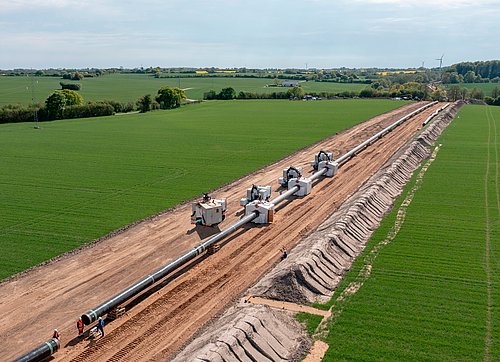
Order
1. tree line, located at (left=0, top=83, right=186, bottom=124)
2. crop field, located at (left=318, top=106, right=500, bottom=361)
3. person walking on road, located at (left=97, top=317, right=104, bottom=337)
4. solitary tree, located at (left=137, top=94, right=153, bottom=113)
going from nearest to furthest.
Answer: crop field, located at (left=318, top=106, right=500, bottom=361) < person walking on road, located at (left=97, top=317, right=104, bottom=337) < tree line, located at (left=0, top=83, right=186, bottom=124) < solitary tree, located at (left=137, top=94, right=153, bottom=113)

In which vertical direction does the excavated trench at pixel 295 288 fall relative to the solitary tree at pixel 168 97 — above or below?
below

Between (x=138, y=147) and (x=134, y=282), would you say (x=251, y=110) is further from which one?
(x=134, y=282)

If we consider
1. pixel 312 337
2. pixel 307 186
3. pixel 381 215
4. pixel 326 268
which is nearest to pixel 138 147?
pixel 307 186

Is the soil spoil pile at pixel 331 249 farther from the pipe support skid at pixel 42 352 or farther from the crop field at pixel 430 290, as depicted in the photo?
the pipe support skid at pixel 42 352

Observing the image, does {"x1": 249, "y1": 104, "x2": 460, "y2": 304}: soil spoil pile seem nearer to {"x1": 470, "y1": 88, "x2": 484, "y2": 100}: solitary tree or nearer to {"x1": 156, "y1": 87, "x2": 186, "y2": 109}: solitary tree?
{"x1": 156, "y1": 87, "x2": 186, "y2": 109}: solitary tree

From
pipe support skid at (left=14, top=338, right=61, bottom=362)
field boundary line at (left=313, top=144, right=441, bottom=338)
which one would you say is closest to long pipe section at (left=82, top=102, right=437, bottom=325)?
pipe support skid at (left=14, top=338, right=61, bottom=362)

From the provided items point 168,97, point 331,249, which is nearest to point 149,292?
point 331,249

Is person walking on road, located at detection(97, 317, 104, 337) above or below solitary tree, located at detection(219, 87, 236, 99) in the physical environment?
below

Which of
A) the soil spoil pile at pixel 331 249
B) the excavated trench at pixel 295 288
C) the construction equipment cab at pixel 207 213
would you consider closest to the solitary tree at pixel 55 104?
the soil spoil pile at pixel 331 249
